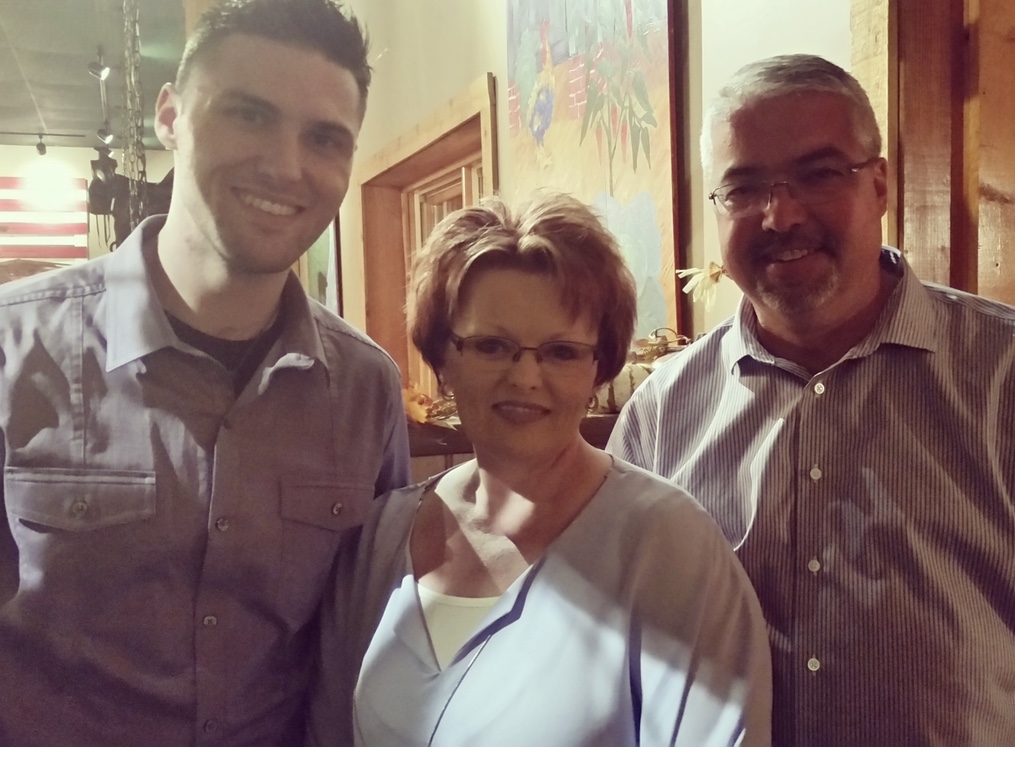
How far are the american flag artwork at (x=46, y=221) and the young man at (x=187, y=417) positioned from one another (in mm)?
26

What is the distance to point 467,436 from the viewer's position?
32.9 inches

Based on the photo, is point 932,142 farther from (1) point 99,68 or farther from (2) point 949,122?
(1) point 99,68

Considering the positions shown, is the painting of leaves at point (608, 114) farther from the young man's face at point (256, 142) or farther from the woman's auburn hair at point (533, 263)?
the young man's face at point (256, 142)

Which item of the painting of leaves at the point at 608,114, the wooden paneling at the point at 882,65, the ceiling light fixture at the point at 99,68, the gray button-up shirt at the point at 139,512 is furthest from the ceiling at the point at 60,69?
the wooden paneling at the point at 882,65

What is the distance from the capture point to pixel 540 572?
2.56 feet

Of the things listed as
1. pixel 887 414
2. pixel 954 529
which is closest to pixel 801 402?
pixel 887 414

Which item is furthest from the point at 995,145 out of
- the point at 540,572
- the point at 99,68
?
the point at 99,68

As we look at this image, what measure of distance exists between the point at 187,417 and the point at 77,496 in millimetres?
115

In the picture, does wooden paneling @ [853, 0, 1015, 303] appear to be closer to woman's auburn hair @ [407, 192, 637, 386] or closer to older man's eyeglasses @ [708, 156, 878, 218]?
older man's eyeglasses @ [708, 156, 878, 218]

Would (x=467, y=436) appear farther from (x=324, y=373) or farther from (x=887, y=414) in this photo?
(x=887, y=414)

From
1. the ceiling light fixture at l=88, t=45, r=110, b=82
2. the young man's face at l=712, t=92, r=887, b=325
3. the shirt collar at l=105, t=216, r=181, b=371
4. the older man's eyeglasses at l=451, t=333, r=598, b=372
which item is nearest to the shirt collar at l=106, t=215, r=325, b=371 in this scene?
the shirt collar at l=105, t=216, r=181, b=371

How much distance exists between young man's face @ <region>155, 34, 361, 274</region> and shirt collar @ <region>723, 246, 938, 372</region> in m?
0.55

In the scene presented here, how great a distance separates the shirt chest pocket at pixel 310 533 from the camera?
81 cm

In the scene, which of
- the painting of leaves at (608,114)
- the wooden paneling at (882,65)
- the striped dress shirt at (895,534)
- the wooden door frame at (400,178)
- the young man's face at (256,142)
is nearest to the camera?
the young man's face at (256,142)
